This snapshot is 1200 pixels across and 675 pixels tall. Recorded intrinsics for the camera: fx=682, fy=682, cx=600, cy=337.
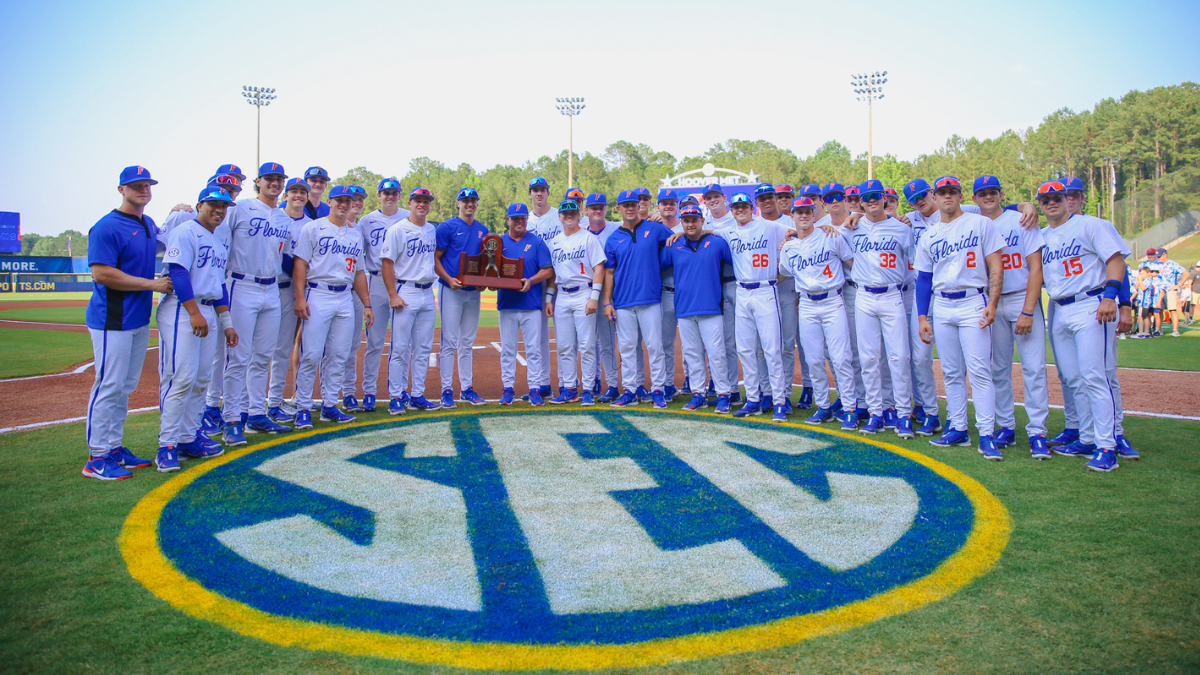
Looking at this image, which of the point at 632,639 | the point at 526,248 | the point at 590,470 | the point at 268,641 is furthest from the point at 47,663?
the point at 526,248

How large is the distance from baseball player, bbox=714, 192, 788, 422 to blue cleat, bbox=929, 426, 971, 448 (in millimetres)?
1476

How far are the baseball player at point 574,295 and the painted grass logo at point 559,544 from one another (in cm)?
212

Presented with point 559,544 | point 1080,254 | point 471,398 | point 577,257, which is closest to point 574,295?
point 577,257

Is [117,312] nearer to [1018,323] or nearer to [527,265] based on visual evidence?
[527,265]

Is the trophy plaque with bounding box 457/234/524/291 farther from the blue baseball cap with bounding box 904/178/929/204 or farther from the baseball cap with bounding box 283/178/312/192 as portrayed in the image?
the blue baseball cap with bounding box 904/178/929/204

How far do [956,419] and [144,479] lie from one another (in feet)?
21.2

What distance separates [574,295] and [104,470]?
464 cm

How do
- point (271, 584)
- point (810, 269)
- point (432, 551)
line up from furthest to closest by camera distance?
1. point (810, 269)
2. point (432, 551)
3. point (271, 584)

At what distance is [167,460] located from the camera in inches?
203

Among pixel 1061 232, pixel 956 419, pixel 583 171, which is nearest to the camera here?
pixel 1061 232

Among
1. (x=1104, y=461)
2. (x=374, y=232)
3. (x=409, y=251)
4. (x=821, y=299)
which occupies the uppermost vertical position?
(x=374, y=232)

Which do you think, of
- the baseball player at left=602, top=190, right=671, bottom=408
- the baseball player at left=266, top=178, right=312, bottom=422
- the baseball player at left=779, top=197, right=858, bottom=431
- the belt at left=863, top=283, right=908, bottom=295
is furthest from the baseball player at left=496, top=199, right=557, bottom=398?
the belt at left=863, top=283, right=908, bottom=295

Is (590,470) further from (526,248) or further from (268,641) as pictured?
(526,248)

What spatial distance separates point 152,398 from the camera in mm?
8164
